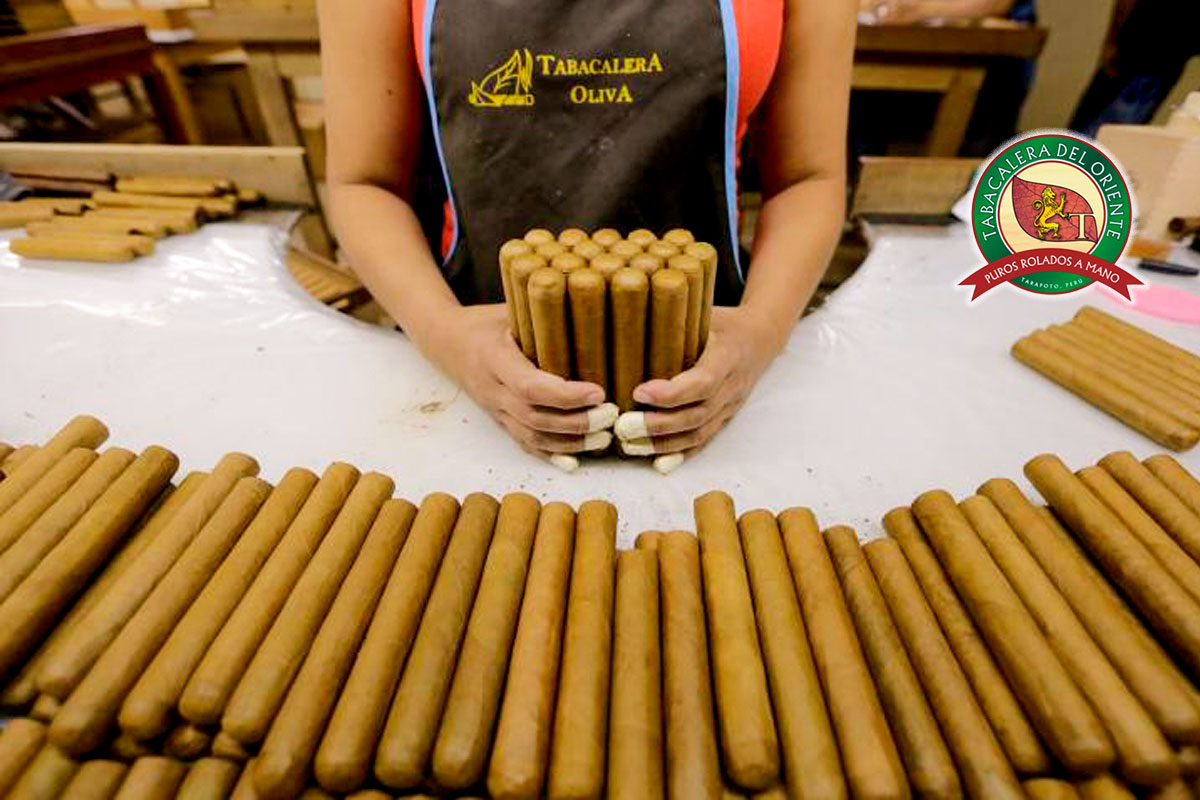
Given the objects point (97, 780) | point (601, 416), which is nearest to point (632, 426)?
point (601, 416)

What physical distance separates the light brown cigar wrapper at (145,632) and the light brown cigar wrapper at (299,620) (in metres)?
0.14

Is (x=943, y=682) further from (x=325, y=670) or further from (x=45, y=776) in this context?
(x=45, y=776)

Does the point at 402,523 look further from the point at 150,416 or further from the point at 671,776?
the point at 150,416

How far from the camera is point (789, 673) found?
31.6 inches

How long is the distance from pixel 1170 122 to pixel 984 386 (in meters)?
1.22

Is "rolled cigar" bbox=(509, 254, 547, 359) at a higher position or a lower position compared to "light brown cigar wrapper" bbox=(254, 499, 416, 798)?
higher

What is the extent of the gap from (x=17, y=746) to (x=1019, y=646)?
4.08 ft

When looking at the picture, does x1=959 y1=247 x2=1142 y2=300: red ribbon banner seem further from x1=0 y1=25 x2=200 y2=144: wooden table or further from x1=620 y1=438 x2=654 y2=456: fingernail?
x1=0 y1=25 x2=200 y2=144: wooden table

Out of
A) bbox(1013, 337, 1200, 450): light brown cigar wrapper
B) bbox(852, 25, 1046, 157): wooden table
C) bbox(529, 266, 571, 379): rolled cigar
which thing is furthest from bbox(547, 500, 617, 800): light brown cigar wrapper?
bbox(852, 25, 1046, 157): wooden table

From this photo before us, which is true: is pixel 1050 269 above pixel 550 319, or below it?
below

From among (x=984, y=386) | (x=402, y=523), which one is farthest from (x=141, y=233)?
(x=984, y=386)

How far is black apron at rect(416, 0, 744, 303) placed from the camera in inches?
49.7

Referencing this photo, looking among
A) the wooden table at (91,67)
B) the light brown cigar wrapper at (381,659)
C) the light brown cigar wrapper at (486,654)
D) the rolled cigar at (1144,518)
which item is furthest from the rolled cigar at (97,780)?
the wooden table at (91,67)

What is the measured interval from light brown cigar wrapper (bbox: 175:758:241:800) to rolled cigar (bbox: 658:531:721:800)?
0.52 metres
